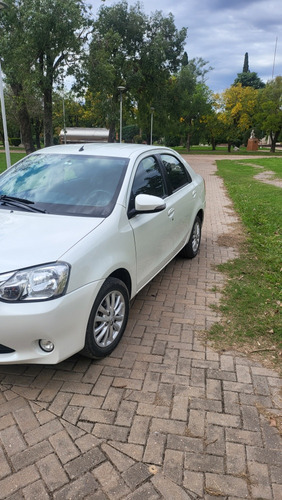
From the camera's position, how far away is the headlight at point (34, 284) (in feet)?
8.08

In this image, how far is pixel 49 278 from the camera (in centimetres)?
250

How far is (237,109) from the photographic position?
45000 mm

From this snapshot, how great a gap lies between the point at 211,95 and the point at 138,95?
18050mm

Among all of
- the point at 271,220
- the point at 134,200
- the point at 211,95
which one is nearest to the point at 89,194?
the point at 134,200

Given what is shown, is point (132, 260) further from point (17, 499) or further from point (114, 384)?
point (17, 499)

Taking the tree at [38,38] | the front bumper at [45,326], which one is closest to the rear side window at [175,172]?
the front bumper at [45,326]

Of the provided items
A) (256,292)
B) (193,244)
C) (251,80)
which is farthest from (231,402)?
(251,80)

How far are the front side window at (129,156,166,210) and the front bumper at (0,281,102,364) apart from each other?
3.77 ft

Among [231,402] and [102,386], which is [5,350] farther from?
[231,402]

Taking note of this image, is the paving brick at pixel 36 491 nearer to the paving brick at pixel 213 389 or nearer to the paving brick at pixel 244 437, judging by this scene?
the paving brick at pixel 244 437

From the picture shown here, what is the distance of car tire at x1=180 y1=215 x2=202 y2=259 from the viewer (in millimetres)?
5555

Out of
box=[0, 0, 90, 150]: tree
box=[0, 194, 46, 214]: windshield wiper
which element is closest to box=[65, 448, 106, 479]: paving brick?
box=[0, 194, 46, 214]: windshield wiper

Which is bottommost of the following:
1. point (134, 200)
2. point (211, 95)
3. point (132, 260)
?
point (132, 260)

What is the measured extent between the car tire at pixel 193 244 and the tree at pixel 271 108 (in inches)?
1642
